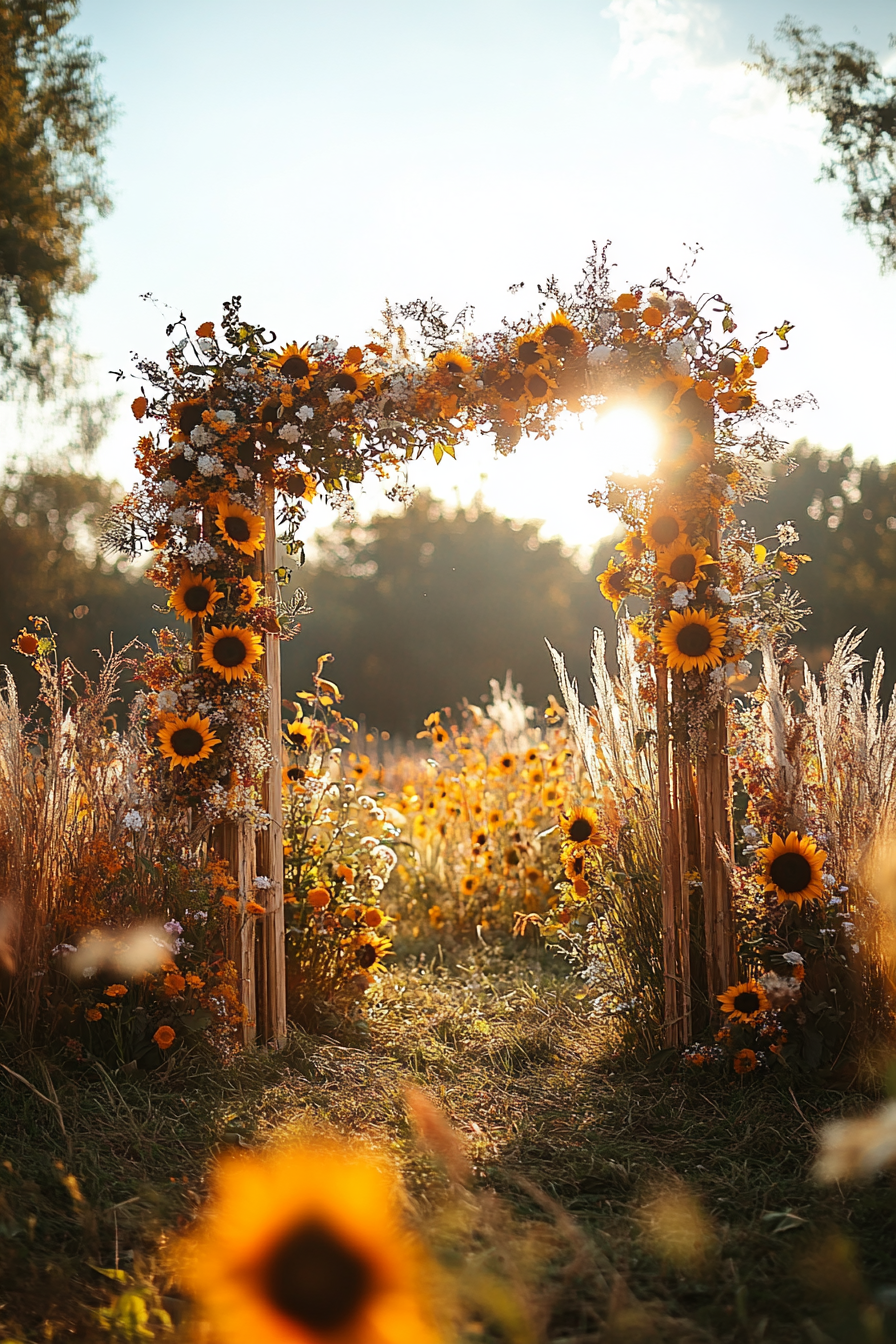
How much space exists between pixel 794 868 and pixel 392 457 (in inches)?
74.8

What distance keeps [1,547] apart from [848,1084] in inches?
626

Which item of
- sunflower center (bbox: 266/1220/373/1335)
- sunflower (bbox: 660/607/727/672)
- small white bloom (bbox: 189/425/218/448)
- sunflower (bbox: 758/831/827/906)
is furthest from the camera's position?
small white bloom (bbox: 189/425/218/448)

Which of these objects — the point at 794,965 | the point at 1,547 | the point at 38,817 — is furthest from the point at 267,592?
the point at 1,547

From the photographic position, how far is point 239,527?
3.01 m

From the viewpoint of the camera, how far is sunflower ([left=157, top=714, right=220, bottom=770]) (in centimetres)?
290

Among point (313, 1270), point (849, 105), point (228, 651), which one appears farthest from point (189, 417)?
point (849, 105)

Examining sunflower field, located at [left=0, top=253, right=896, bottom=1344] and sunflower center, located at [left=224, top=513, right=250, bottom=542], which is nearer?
sunflower field, located at [left=0, top=253, right=896, bottom=1344]

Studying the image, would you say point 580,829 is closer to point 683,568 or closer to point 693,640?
point 693,640

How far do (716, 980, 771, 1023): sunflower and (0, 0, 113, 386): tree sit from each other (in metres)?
12.1

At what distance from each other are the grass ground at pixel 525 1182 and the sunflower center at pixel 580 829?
743 millimetres

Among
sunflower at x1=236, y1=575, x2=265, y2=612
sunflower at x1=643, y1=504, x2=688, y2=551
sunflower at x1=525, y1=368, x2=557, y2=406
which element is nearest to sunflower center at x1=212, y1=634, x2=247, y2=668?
sunflower at x1=236, y1=575, x2=265, y2=612

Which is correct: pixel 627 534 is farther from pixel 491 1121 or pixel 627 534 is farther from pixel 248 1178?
pixel 248 1178

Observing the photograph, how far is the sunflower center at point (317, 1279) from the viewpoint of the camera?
85 centimetres

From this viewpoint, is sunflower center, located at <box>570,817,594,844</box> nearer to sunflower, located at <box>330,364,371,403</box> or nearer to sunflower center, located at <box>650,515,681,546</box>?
sunflower center, located at <box>650,515,681,546</box>
